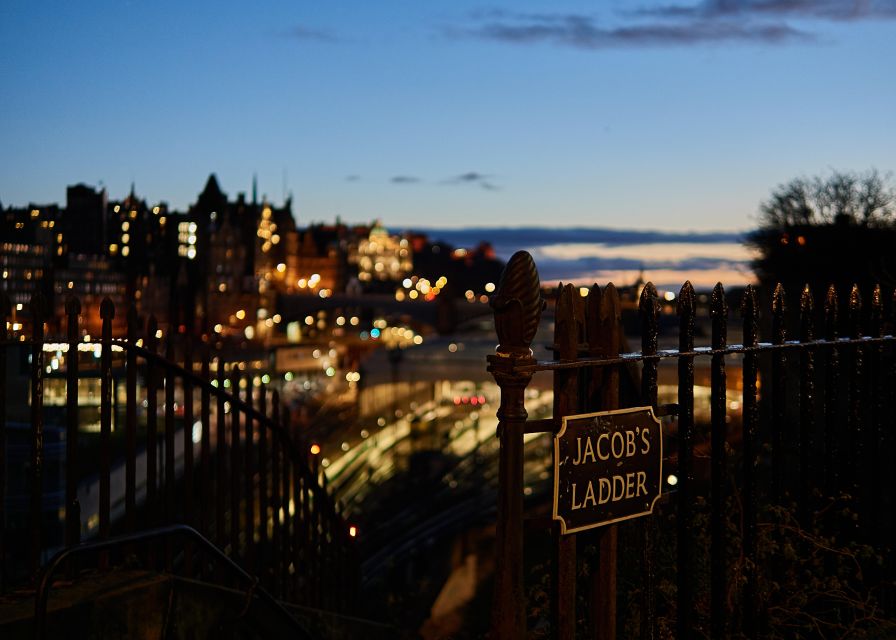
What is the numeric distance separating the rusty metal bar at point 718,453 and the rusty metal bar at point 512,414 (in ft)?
3.58

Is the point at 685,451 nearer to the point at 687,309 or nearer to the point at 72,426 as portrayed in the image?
the point at 687,309

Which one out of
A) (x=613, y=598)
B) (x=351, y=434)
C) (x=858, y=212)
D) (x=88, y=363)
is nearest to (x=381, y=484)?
(x=351, y=434)

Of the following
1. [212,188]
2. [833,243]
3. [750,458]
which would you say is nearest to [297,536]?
[750,458]

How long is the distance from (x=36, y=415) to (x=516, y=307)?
2.19m

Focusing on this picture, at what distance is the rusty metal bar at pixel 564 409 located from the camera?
142 inches

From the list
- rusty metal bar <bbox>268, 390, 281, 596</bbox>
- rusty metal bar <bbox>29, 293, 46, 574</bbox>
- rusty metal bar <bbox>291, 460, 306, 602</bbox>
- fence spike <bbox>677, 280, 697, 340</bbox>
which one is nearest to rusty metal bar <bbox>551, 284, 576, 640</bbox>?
fence spike <bbox>677, 280, 697, 340</bbox>

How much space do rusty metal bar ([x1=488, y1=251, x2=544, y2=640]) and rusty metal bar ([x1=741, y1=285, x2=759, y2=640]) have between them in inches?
45.6

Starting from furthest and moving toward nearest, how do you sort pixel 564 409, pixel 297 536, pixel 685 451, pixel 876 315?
pixel 297 536
pixel 876 315
pixel 685 451
pixel 564 409

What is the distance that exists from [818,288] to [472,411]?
116 feet

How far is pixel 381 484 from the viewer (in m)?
37.3

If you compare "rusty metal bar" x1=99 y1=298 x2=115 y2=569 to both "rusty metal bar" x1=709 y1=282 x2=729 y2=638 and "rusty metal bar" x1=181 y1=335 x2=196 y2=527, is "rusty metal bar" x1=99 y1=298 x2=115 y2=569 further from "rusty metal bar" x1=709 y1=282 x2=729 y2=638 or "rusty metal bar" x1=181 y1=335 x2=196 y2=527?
"rusty metal bar" x1=709 y1=282 x2=729 y2=638

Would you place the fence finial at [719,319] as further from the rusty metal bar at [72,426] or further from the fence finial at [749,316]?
the rusty metal bar at [72,426]

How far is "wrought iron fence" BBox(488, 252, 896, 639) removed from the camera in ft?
11.3

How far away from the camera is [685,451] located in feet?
13.6
